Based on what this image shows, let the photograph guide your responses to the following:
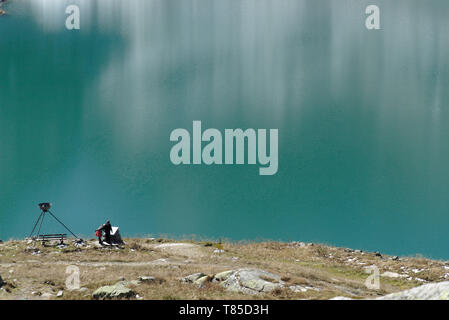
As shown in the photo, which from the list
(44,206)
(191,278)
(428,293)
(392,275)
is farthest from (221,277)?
(44,206)

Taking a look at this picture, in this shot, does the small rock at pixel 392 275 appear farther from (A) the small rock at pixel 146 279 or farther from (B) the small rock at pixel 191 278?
(A) the small rock at pixel 146 279

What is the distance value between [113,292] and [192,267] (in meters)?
8.79

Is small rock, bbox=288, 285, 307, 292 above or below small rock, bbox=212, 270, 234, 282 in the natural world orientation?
below

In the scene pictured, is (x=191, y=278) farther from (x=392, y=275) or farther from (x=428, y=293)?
(x=392, y=275)

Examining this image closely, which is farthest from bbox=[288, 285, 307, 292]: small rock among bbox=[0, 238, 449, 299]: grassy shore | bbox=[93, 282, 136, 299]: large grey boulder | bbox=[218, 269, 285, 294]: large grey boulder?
bbox=[93, 282, 136, 299]: large grey boulder

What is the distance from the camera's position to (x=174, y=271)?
82.3ft

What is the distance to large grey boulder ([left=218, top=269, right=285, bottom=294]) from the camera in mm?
19377

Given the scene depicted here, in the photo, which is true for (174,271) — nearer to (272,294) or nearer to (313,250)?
(272,294)

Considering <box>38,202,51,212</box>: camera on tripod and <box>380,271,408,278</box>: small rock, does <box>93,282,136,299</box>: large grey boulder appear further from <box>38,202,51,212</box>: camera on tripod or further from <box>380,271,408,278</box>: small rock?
<box>380,271,408,278</box>: small rock

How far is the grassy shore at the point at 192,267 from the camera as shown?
20.0 meters

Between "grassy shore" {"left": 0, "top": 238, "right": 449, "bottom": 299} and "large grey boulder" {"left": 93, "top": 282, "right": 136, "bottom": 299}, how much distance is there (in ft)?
1.27

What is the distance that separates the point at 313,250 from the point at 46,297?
25.5 metres
